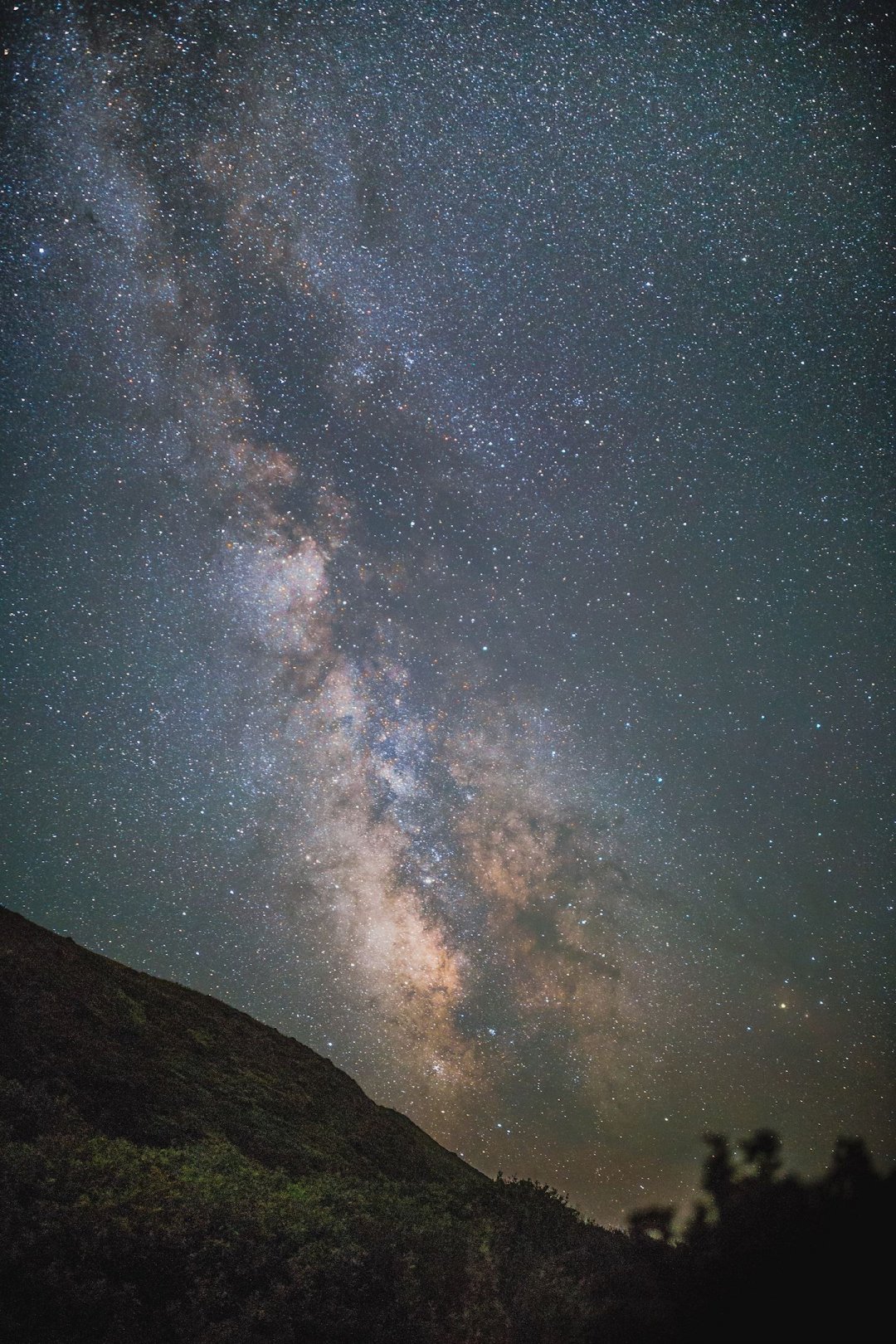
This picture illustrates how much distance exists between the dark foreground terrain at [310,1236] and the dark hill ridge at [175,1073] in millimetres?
76

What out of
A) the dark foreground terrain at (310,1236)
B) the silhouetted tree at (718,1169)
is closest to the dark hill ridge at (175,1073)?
the dark foreground terrain at (310,1236)

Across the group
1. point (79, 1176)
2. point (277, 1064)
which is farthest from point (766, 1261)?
point (277, 1064)

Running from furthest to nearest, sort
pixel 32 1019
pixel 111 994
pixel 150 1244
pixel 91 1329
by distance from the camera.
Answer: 1. pixel 111 994
2. pixel 32 1019
3. pixel 150 1244
4. pixel 91 1329

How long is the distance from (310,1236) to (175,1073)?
6.66 meters

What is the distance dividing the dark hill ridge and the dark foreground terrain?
3.0 inches

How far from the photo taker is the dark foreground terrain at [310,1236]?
318cm

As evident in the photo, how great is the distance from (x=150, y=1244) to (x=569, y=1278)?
4149 mm

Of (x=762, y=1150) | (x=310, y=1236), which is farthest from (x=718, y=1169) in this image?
(x=310, y=1236)

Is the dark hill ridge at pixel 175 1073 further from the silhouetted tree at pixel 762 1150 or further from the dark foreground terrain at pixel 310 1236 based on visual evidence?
the silhouetted tree at pixel 762 1150

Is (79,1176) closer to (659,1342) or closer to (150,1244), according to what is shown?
(150,1244)

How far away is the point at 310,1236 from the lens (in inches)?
258

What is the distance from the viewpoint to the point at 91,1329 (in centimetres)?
468

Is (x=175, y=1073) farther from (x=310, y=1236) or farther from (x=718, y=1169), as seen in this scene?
(x=718, y=1169)

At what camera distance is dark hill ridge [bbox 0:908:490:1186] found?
9.41 meters
